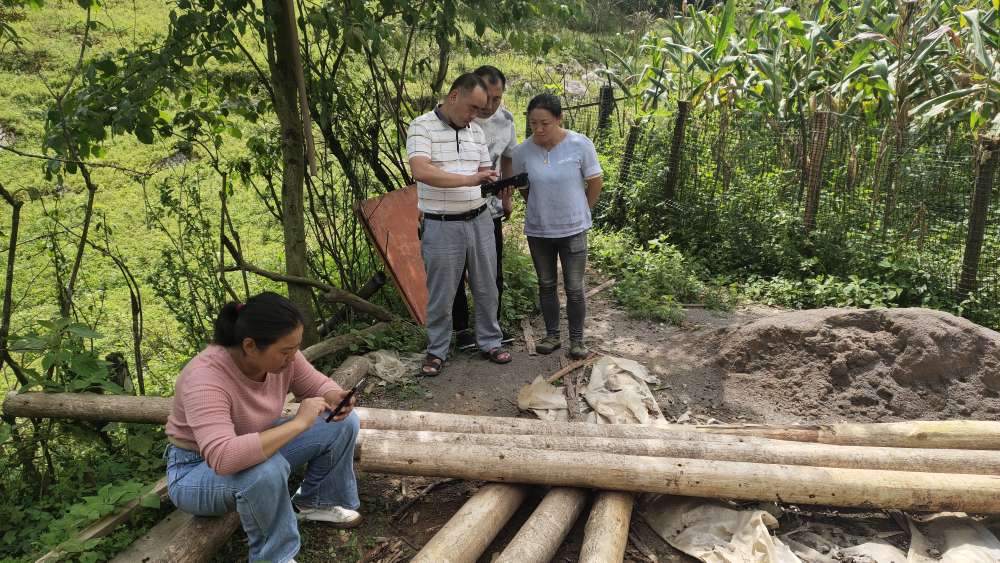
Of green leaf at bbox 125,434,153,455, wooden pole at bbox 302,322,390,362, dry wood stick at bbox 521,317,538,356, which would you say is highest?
green leaf at bbox 125,434,153,455

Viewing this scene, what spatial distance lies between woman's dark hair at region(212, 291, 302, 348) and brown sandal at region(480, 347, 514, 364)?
7.81 feet

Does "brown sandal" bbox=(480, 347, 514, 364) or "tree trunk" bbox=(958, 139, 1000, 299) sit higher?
"tree trunk" bbox=(958, 139, 1000, 299)

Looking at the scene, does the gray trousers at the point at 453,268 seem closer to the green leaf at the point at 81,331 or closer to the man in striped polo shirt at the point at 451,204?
the man in striped polo shirt at the point at 451,204

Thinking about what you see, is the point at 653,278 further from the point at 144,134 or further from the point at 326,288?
the point at 144,134

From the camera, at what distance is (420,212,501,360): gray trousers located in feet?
14.2

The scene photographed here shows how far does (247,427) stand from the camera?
265 centimetres

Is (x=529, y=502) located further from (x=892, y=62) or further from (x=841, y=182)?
(x=892, y=62)

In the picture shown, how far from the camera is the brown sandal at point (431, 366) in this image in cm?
458

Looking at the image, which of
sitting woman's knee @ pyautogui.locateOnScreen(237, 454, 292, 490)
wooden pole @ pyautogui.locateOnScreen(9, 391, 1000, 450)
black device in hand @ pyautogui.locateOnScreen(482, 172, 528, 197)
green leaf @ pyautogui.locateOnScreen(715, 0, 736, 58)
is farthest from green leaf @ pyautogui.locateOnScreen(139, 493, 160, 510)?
green leaf @ pyautogui.locateOnScreen(715, 0, 736, 58)

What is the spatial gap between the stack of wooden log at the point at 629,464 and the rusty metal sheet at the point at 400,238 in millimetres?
1709

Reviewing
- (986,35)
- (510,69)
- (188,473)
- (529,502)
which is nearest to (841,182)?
(986,35)

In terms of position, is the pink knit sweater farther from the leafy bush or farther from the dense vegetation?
the leafy bush

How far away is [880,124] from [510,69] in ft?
24.3

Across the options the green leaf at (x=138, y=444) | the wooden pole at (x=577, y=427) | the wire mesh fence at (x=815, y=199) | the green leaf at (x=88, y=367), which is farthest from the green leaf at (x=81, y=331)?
the wire mesh fence at (x=815, y=199)
